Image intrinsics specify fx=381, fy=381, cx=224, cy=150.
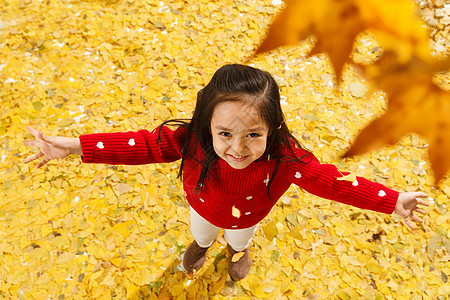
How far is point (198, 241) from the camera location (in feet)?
5.53

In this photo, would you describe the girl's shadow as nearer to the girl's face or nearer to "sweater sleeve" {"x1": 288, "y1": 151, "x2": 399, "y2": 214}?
"sweater sleeve" {"x1": 288, "y1": 151, "x2": 399, "y2": 214}

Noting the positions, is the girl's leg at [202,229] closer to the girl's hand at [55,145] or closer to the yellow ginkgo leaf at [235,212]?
the yellow ginkgo leaf at [235,212]

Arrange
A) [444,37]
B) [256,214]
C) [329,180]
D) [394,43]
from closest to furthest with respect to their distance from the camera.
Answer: [329,180] < [256,214] < [394,43] < [444,37]

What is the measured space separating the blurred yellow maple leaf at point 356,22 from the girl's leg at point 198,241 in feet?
2.94

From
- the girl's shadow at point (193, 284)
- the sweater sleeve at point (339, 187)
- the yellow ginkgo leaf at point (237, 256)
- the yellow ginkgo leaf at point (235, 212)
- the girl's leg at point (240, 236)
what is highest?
the sweater sleeve at point (339, 187)

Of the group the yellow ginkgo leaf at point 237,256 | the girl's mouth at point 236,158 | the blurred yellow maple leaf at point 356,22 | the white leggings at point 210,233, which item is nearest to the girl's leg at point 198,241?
the white leggings at point 210,233

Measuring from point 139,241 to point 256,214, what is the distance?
2.86 feet

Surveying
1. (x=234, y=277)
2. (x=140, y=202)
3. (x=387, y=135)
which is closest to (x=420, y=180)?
(x=387, y=135)

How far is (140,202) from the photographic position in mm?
2119


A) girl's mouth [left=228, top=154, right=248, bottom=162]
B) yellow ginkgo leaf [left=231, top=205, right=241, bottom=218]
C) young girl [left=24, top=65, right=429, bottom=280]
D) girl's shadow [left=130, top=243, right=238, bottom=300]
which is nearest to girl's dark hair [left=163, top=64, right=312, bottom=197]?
young girl [left=24, top=65, right=429, bottom=280]

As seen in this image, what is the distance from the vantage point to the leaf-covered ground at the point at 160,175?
191cm

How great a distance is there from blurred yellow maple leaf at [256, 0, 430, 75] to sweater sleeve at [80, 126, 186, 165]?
810mm

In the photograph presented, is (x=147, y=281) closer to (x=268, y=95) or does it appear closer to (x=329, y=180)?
(x=329, y=180)

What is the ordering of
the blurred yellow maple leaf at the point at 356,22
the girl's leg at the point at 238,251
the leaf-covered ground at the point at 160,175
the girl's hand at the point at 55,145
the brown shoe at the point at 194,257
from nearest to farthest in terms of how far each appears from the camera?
the girl's hand at the point at 55,145 < the blurred yellow maple leaf at the point at 356,22 < the girl's leg at the point at 238,251 < the brown shoe at the point at 194,257 < the leaf-covered ground at the point at 160,175
